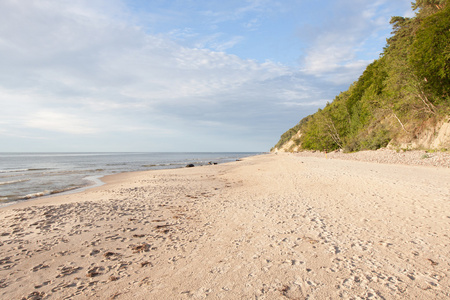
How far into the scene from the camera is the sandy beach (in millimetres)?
3709

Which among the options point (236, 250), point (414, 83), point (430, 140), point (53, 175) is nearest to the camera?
point (236, 250)

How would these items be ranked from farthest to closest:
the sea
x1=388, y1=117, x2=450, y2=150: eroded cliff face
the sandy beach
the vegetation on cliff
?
x1=388, y1=117, x2=450, y2=150: eroded cliff face → the vegetation on cliff → the sea → the sandy beach

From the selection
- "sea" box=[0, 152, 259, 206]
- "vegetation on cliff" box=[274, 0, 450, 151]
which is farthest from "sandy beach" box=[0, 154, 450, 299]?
"vegetation on cliff" box=[274, 0, 450, 151]

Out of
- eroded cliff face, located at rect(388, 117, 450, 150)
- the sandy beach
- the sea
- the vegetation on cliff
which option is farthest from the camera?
eroded cliff face, located at rect(388, 117, 450, 150)

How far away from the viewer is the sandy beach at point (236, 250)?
3.71 m

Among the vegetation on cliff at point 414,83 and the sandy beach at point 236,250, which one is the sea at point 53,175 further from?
the vegetation on cliff at point 414,83

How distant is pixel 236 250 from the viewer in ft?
16.8

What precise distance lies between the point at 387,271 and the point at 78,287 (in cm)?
547

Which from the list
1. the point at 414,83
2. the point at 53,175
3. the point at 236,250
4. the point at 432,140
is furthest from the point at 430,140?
the point at 53,175

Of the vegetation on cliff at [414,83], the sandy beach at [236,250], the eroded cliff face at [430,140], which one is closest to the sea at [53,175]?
the sandy beach at [236,250]

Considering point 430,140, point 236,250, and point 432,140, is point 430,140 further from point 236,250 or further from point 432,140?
point 236,250

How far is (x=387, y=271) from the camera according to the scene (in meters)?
3.99

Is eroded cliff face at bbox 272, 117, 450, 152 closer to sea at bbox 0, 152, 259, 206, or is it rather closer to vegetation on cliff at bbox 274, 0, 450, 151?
vegetation on cliff at bbox 274, 0, 450, 151

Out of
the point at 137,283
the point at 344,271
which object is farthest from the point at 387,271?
the point at 137,283
